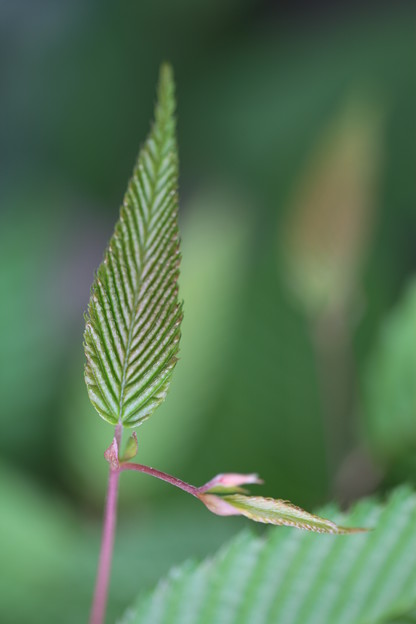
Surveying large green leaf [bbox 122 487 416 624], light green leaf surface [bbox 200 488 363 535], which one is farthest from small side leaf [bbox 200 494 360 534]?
large green leaf [bbox 122 487 416 624]

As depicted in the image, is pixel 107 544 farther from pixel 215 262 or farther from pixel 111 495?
pixel 215 262

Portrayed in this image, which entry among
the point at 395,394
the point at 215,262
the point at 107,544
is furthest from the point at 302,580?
the point at 215,262

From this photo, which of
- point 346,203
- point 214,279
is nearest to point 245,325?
point 214,279

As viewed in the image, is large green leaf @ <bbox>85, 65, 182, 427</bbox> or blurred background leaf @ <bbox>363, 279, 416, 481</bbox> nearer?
large green leaf @ <bbox>85, 65, 182, 427</bbox>

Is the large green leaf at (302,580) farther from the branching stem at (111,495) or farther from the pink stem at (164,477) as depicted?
the pink stem at (164,477)

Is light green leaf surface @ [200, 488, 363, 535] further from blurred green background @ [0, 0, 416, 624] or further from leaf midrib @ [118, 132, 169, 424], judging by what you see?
blurred green background @ [0, 0, 416, 624]
